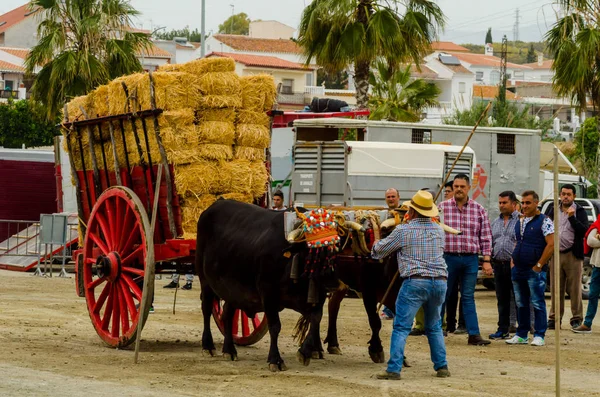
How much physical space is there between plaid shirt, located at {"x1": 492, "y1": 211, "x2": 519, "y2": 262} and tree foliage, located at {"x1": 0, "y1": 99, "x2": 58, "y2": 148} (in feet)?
153

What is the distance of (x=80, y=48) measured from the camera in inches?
1202

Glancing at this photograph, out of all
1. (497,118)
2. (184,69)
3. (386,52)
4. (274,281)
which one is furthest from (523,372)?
(497,118)

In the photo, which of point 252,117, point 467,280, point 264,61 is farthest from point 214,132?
point 264,61

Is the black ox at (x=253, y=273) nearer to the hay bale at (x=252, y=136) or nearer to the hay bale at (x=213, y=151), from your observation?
the hay bale at (x=213, y=151)

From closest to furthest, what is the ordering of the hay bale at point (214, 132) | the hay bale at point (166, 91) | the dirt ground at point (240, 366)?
the dirt ground at point (240, 366), the hay bale at point (166, 91), the hay bale at point (214, 132)

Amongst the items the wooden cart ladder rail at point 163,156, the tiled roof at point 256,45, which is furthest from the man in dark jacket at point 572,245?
the tiled roof at point 256,45

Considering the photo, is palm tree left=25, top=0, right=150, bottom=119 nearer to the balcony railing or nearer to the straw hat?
the straw hat

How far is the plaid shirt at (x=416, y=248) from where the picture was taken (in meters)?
11.0

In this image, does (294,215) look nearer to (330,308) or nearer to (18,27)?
(330,308)

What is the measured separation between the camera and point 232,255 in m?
12.5

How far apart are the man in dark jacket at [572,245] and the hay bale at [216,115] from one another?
573 centimetres

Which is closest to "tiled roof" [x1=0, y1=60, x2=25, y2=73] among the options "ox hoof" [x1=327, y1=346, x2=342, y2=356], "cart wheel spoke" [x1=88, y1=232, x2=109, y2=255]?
"cart wheel spoke" [x1=88, y1=232, x2=109, y2=255]

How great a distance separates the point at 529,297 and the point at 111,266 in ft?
17.4

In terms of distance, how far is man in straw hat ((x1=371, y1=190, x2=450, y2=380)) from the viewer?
10953 millimetres
